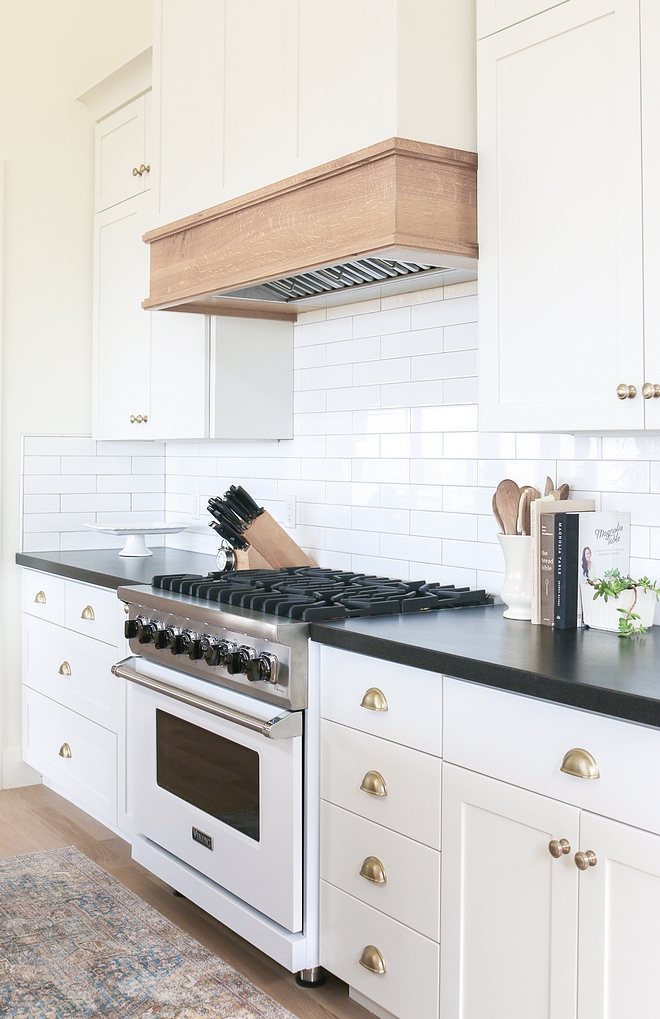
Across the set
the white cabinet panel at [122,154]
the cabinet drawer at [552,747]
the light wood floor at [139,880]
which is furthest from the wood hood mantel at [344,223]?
the light wood floor at [139,880]

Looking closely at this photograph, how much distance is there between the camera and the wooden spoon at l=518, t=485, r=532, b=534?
239 cm

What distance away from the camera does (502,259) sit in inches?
88.3

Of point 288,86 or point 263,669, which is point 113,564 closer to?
point 263,669

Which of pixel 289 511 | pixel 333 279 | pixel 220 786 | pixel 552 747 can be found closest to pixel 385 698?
pixel 552 747

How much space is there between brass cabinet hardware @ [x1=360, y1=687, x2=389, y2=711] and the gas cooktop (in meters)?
0.26

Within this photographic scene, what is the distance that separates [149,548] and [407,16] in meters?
2.65

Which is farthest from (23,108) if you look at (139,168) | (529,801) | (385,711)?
(529,801)

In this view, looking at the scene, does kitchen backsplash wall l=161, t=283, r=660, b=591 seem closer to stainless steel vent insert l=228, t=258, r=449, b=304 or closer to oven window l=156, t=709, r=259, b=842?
stainless steel vent insert l=228, t=258, r=449, b=304

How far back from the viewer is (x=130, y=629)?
296 cm

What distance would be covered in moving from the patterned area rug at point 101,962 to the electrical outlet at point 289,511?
132 centimetres

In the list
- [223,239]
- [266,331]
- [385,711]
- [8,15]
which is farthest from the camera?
[8,15]

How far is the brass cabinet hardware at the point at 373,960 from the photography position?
2.13 meters

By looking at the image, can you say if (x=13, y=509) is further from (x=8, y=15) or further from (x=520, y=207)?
(x=520, y=207)

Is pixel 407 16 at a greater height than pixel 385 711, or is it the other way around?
pixel 407 16
